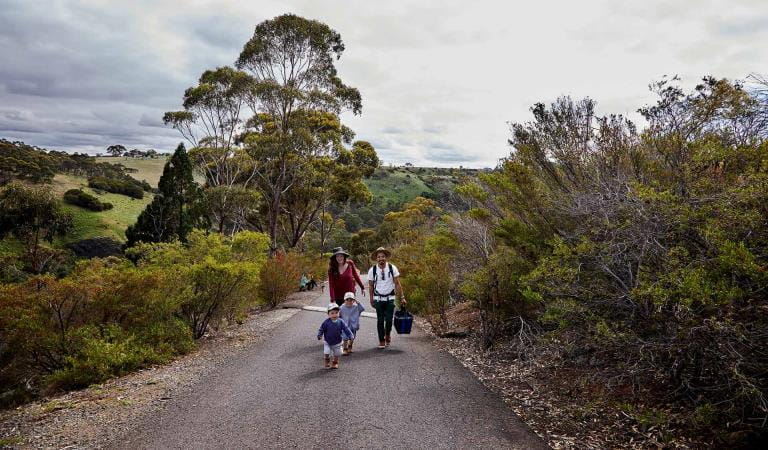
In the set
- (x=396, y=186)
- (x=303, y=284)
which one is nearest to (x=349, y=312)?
(x=303, y=284)

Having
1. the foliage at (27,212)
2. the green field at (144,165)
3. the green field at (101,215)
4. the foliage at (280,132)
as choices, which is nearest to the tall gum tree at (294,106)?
the foliage at (280,132)

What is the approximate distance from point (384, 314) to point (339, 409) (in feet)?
9.40

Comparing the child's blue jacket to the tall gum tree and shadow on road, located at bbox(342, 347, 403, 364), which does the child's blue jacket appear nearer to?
shadow on road, located at bbox(342, 347, 403, 364)

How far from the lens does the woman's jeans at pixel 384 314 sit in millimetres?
7285

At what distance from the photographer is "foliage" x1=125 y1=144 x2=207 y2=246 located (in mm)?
21016

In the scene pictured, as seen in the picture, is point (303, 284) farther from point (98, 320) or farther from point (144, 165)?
point (144, 165)

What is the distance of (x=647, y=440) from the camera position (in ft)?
12.3

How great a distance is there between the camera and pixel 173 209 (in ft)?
70.4

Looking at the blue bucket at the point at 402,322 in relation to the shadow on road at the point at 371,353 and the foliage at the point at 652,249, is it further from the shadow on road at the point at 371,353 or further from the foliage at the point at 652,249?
the foliage at the point at 652,249

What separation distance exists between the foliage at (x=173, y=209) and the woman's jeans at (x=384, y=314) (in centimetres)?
1610

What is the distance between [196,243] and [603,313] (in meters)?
7.85

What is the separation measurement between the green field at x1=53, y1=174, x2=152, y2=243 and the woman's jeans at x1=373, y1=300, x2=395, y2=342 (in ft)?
117

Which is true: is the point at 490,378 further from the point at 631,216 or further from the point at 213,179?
the point at 213,179

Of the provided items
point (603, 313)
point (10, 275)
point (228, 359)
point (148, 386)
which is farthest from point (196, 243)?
point (10, 275)
